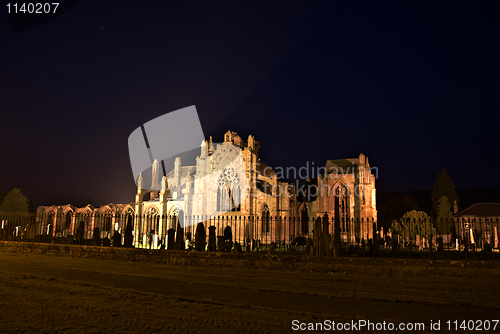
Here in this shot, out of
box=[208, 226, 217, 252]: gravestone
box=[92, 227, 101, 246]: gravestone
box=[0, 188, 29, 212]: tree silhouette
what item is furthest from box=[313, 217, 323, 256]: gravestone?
box=[0, 188, 29, 212]: tree silhouette

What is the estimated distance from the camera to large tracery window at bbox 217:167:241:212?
43.0m

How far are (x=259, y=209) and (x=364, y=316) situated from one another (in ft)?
114

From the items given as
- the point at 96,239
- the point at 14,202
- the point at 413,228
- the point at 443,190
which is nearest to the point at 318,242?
the point at 96,239

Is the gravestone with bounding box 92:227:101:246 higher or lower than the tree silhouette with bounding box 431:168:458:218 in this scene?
lower

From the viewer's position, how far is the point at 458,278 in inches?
459

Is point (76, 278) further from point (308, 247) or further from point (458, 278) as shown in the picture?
point (458, 278)

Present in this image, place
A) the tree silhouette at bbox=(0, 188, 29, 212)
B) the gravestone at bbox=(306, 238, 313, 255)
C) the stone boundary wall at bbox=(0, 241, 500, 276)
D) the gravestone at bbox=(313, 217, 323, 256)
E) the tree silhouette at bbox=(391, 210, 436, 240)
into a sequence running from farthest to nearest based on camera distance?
the tree silhouette at bbox=(0, 188, 29, 212)
the tree silhouette at bbox=(391, 210, 436, 240)
the gravestone at bbox=(306, 238, 313, 255)
the gravestone at bbox=(313, 217, 323, 256)
the stone boundary wall at bbox=(0, 241, 500, 276)

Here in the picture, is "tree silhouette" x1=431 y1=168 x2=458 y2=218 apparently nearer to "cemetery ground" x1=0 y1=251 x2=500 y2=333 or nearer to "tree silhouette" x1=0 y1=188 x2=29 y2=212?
"cemetery ground" x1=0 y1=251 x2=500 y2=333

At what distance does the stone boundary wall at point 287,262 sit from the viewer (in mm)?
12039

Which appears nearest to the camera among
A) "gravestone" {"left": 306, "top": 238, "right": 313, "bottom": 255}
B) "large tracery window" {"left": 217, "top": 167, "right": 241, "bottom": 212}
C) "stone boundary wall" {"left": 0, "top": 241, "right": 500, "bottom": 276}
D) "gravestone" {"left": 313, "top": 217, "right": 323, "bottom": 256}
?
"stone boundary wall" {"left": 0, "top": 241, "right": 500, "bottom": 276}

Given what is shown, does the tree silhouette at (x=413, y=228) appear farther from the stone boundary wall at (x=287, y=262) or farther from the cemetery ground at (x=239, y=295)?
the cemetery ground at (x=239, y=295)

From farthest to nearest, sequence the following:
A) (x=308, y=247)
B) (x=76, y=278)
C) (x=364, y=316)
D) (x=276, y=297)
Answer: (x=308, y=247)
(x=76, y=278)
(x=276, y=297)
(x=364, y=316)

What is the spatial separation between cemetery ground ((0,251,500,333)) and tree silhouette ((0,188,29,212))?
202ft

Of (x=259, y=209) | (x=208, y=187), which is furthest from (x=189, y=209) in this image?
(x=259, y=209)
